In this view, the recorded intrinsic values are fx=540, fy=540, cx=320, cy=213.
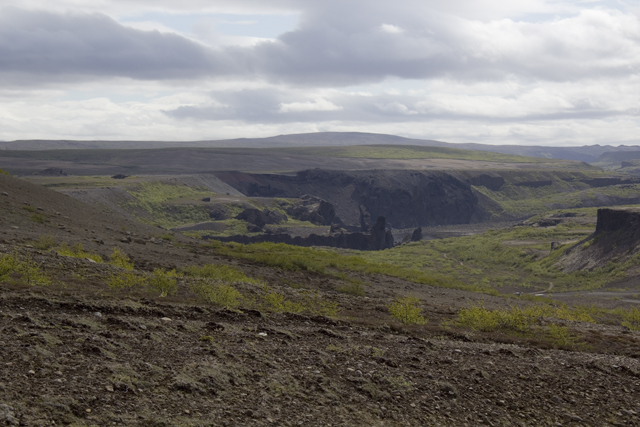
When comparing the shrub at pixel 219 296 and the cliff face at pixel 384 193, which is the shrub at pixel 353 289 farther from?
the cliff face at pixel 384 193

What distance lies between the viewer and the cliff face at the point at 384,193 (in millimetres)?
162125

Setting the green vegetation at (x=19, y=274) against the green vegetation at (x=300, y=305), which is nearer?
the green vegetation at (x=19, y=274)

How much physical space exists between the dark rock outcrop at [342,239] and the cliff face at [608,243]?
3988cm

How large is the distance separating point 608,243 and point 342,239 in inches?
1814

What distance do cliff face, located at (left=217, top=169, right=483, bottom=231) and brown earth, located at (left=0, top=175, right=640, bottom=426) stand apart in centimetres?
14336

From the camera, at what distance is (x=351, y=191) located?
16662cm

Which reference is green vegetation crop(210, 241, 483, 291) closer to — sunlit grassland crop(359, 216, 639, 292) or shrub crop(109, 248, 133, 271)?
shrub crop(109, 248, 133, 271)

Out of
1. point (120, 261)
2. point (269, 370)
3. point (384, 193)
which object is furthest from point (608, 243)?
point (384, 193)

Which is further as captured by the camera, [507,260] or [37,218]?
[507,260]

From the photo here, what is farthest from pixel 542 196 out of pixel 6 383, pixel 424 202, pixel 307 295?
pixel 6 383

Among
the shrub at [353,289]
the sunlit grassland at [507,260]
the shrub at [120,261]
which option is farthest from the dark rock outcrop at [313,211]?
the shrub at [120,261]

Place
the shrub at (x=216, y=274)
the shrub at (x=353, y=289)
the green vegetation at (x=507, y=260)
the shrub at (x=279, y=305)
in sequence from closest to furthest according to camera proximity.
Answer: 1. the shrub at (x=279, y=305)
2. the shrub at (x=216, y=274)
3. the shrub at (x=353, y=289)
4. the green vegetation at (x=507, y=260)

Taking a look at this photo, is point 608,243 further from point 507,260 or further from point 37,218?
point 37,218

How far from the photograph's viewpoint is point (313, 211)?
385 feet
